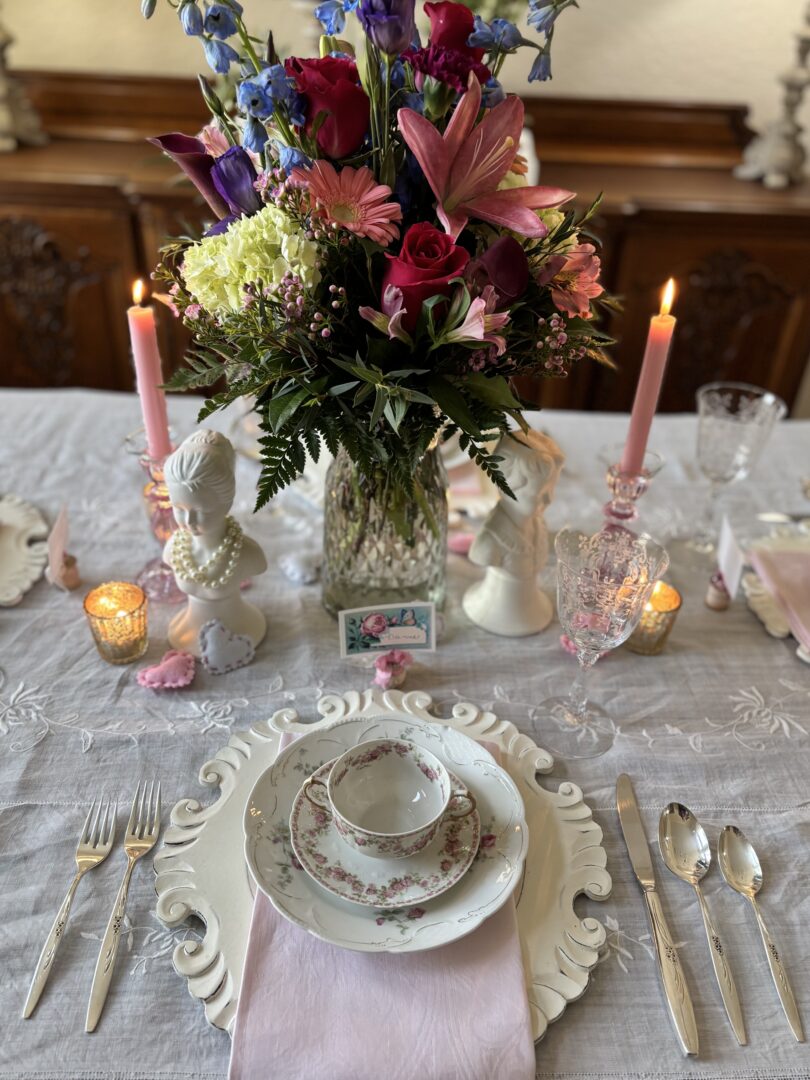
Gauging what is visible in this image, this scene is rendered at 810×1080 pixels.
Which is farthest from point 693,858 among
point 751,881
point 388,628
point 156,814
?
point 156,814

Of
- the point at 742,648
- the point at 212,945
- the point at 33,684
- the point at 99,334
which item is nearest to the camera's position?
the point at 212,945

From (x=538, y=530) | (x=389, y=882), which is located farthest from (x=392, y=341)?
(x=389, y=882)

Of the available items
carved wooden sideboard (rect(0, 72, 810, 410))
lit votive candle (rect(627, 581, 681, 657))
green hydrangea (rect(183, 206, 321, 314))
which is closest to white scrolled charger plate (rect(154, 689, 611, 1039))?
lit votive candle (rect(627, 581, 681, 657))

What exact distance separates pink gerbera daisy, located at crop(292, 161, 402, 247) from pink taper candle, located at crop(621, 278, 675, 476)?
0.38m

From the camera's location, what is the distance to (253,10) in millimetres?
2223

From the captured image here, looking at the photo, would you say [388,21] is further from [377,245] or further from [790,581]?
[790,581]

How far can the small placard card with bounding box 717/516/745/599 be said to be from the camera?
1.07 m

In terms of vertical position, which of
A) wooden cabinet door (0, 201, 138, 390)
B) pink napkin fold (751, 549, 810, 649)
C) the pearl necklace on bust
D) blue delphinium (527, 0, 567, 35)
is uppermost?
blue delphinium (527, 0, 567, 35)

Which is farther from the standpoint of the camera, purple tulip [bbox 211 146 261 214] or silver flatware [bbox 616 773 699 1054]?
purple tulip [bbox 211 146 261 214]

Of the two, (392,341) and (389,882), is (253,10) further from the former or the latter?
(389,882)

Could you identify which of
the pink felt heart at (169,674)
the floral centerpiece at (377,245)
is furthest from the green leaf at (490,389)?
the pink felt heart at (169,674)

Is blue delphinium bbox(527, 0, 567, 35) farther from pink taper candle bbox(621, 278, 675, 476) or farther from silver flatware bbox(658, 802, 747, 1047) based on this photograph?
silver flatware bbox(658, 802, 747, 1047)

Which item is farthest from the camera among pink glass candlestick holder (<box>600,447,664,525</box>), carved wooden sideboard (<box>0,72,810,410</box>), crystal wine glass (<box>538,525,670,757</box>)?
carved wooden sideboard (<box>0,72,810,410</box>)

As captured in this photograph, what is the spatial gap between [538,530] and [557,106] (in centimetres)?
178
